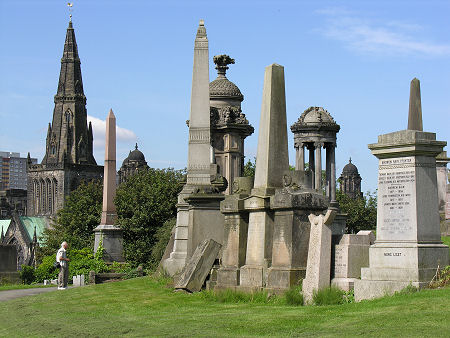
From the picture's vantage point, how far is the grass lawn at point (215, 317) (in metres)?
12.8

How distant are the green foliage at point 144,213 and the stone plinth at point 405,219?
38824 millimetres

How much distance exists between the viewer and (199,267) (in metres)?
20.7

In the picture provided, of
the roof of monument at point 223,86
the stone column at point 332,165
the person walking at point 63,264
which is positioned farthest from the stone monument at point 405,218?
the roof of monument at point 223,86

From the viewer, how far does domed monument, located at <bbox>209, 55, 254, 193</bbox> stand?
43094 millimetres

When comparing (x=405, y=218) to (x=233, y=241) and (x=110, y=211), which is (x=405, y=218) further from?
(x=110, y=211)

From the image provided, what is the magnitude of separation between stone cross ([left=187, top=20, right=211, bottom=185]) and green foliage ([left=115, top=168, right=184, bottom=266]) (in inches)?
1148

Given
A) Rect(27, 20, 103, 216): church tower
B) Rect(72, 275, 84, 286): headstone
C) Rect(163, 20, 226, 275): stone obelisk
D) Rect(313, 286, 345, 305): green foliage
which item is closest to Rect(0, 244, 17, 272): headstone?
Rect(72, 275, 84, 286): headstone

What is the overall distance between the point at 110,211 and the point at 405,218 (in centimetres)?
2735

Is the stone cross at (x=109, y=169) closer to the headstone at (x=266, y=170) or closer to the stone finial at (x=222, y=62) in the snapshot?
the stone finial at (x=222, y=62)

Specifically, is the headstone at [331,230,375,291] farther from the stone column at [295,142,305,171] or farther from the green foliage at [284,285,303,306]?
the stone column at [295,142,305,171]

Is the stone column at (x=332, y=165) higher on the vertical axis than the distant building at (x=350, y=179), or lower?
lower

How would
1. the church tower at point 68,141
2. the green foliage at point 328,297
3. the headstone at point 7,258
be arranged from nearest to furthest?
the green foliage at point 328,297 → the headstone at point 7,258 → the church tower at point 68,141

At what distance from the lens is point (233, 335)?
13.4m

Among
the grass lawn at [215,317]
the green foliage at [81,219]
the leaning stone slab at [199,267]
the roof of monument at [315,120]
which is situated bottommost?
the grass lawn at [215,317]
